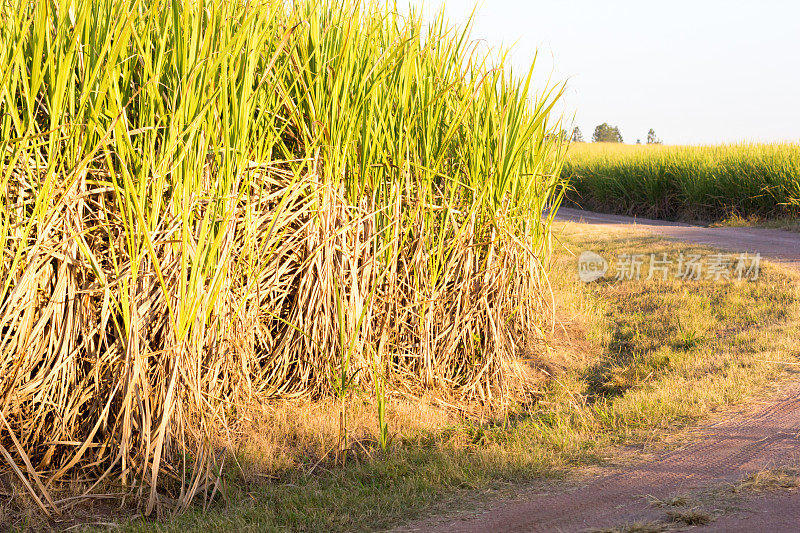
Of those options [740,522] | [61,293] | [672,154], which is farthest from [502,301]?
[672,154]

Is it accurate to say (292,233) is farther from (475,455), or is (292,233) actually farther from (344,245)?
(475,455)

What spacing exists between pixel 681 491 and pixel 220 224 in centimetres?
236

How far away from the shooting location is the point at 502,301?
13.9ft

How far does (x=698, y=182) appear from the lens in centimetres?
1472

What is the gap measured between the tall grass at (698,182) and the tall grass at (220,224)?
9.84 m

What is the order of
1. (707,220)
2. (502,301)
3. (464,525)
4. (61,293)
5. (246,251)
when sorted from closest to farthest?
(464,525) < (61,293) < (246,251) < (502,301) < (707,220)

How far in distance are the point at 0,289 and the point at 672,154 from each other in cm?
1668

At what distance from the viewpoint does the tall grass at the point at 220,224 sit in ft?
9.03

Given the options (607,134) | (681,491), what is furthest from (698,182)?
(607,134)

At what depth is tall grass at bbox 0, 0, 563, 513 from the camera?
108 inches
